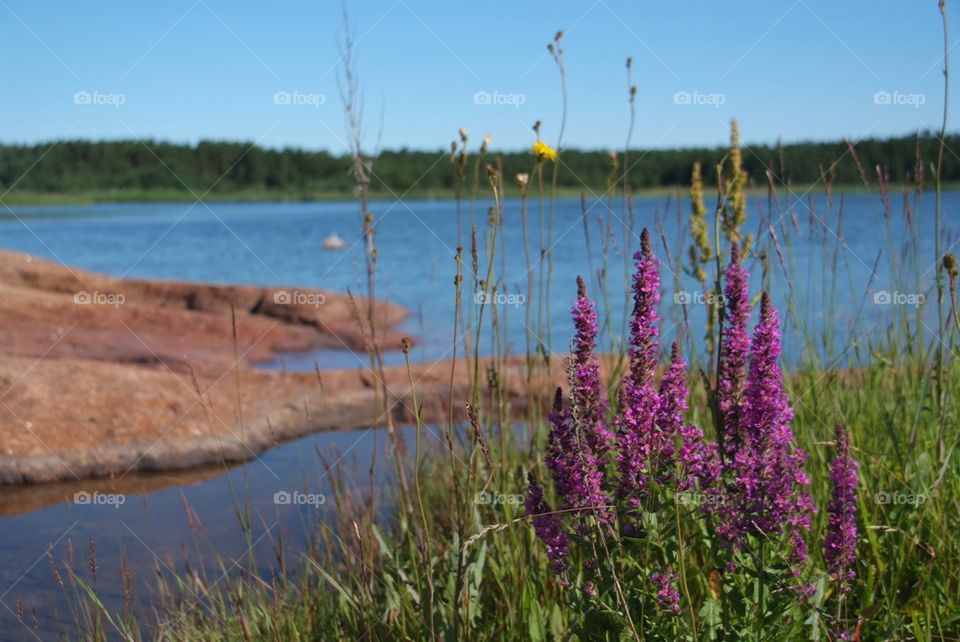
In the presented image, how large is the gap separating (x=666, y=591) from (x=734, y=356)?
19.4 inches

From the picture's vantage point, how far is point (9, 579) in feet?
12.1

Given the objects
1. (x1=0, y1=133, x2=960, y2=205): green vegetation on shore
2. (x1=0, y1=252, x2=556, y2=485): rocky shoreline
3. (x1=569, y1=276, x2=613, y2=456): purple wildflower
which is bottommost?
(x1=0, y1=252, x2=556, y2=485): rocky shoreline

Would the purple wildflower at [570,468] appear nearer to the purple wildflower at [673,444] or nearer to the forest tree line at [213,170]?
the purple wildflower at [673,444]

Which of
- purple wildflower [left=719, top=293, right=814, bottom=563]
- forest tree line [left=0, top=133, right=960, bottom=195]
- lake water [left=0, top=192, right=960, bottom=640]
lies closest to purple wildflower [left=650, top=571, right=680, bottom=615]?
purple wildflower [left=719, top=293, right=814, bottom=563]

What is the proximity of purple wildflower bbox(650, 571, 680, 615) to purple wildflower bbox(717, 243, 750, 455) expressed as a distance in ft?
0.90

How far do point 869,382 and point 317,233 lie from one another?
27.9m

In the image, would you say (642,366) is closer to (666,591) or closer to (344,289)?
(666,591)

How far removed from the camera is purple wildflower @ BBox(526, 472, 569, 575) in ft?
6.20

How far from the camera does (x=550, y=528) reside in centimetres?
190

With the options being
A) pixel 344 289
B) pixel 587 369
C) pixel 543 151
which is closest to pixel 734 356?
pixel 587 369

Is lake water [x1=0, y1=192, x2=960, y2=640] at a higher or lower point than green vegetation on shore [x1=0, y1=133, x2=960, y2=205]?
lower

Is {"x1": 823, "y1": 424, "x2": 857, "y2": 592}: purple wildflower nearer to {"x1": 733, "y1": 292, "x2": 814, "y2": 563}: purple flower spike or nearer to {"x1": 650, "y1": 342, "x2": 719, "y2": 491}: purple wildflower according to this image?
{"x1": 733, "y1": 292, "x2": 814, "y2": 563}: purple flower spike

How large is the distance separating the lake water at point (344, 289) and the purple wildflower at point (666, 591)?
96 cm

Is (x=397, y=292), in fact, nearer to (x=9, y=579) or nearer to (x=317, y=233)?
(x=9, y=579)
